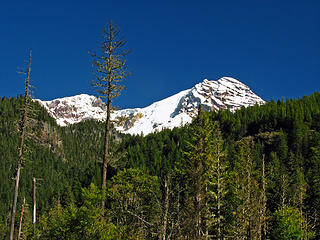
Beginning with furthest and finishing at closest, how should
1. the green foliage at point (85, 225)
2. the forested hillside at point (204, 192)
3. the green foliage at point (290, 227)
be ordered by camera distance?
the green foliage at point (290, 227) → the forested hillside at point (204, 192) → the green foliage at point (85, 225)

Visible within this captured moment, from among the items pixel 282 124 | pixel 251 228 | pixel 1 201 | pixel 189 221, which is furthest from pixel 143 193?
pixel 1 201

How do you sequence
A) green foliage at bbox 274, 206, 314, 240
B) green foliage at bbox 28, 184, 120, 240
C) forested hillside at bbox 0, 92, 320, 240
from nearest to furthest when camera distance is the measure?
green foliage at bbox 28, 184, 120, 240
forested hillside at bbox 0, 92, 320, 240
green foliage at bbox 274, 206, 314, 240

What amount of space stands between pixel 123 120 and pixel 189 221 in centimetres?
790

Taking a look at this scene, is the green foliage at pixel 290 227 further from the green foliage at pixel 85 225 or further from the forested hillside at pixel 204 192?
the green foliage at pixel 85 225

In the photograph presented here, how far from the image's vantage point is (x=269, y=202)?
5878cm

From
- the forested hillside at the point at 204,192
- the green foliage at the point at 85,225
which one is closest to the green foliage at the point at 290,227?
the forested hillside at the point at 204,192

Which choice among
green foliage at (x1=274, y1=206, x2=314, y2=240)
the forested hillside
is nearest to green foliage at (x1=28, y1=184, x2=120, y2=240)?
the forested hillside

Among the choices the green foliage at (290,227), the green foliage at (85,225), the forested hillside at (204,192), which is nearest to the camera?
the green foliage at (85,225)

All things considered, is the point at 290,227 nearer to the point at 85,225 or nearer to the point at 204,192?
the point at 204,192

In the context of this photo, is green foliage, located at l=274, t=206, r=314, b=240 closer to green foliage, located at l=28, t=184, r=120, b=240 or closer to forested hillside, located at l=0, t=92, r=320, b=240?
forested hillside, located at l=0, t=92, r=320, b=240

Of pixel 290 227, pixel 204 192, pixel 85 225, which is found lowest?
pixel 290 227

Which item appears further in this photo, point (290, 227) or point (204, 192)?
point (290, 227)

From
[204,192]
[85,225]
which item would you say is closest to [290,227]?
[204,192]

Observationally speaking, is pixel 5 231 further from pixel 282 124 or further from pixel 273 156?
pixel 282 124
